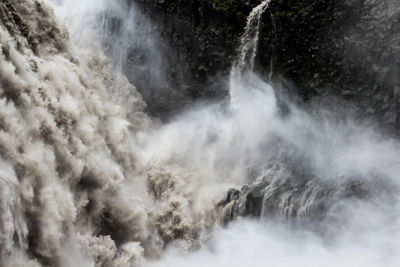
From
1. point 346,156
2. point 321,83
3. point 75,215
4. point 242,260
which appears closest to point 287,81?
point 321,83

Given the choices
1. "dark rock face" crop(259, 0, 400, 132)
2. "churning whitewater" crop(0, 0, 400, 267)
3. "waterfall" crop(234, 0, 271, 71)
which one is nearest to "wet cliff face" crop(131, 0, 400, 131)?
"dark rock face" crop(259, 0, 400, 132)

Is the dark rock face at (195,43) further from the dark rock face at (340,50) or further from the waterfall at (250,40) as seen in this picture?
the dark rock face at (340,50)

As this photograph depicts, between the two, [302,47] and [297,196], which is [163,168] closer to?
[297,196]

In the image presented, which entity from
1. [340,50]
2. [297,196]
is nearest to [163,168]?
[297,196]

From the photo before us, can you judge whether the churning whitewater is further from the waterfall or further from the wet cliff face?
the wet cliff face

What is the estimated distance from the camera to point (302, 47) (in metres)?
13.0

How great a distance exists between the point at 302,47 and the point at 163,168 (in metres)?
5.95

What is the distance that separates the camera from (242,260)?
10.7 m

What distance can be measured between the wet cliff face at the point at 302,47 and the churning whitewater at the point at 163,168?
0.55 m

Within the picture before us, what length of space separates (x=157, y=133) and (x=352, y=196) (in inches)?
284

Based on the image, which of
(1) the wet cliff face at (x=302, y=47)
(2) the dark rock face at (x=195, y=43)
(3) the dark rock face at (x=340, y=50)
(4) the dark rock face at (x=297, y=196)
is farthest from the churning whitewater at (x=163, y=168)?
(3) the dark rock face at (x=340, y=50)

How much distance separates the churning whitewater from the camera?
8.81 meters

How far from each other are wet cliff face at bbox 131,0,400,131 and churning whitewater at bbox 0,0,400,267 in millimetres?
550

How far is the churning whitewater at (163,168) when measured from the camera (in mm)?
8812
